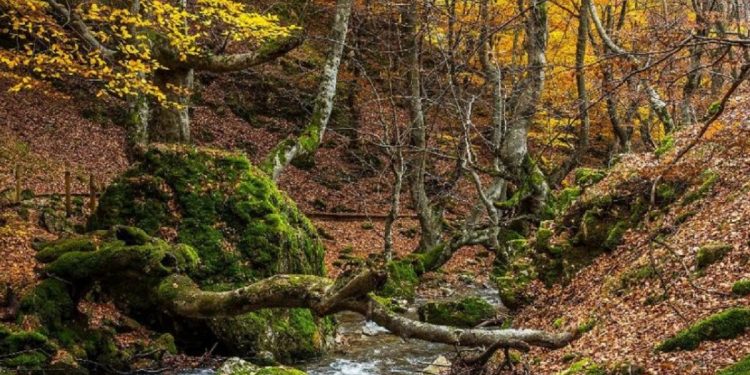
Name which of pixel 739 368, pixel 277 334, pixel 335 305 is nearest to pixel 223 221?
pixel 277 334

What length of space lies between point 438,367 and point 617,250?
3.83m

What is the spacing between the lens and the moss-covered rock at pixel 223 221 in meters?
10.4

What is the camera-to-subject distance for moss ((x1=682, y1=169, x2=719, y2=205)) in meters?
10.4

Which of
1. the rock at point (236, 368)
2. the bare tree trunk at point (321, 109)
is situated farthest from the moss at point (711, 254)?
the bare tree trunk at point (321, 109)

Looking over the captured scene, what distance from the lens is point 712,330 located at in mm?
6504

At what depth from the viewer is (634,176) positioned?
1161 cm

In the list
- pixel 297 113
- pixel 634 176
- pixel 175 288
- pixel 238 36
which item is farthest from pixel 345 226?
pixel 175 288

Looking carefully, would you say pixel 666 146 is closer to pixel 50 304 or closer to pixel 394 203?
pixel 394 203

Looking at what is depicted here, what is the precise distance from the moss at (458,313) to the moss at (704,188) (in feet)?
13.8

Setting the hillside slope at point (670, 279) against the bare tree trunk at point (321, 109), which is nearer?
the hillside slope at point (670, 279)

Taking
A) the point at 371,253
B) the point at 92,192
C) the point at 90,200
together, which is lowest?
the point at 371,253

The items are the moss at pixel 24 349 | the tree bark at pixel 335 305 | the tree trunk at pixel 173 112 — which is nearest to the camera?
the tree bark at pixel 335 305

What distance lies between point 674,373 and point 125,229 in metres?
7.16

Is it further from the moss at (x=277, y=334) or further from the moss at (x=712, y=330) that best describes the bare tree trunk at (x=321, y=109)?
the moss at (x=712, y=330)
